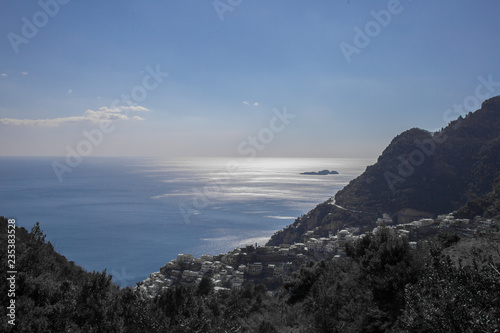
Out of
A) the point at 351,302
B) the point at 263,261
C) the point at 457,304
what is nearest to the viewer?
the point at 457,304

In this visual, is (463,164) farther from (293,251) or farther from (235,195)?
(235,195)

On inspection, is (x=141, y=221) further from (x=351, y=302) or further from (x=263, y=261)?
(x=351, y=302)

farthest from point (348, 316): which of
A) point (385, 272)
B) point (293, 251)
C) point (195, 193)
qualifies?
point (195, 193)

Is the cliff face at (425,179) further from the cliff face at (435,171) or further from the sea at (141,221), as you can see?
the sea at (141,221)

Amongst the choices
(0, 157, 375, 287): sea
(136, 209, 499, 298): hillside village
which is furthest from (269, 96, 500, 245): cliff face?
(0, 157, 375, 287): sea

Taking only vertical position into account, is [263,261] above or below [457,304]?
below

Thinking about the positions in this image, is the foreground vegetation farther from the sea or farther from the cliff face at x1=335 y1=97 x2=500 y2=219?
the cliff face at x1=335 y1=97 x2=500 y2=219

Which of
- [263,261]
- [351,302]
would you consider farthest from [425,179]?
[351,302]
